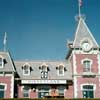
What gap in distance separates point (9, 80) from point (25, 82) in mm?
2241

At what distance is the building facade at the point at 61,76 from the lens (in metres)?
43.4

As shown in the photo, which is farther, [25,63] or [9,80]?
[25,63]

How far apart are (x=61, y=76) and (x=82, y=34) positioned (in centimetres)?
689

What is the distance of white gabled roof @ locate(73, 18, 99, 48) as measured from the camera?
4578cm

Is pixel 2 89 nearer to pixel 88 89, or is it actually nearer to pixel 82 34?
pixel 88 89

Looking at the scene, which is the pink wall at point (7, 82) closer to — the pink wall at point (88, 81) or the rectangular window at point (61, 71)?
the rectangular window at point (61, 71)

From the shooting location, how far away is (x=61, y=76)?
150 feet

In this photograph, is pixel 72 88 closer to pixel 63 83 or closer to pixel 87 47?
pixel 63 83

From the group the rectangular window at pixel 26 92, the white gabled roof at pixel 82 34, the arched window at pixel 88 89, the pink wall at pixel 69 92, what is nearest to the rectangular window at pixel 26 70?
the rectangular window at pixel 26 92

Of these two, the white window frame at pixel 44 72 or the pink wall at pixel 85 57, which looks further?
the white window frame at pixel 44 72

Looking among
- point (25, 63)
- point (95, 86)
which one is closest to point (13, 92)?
point (25, 63)

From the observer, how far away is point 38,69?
46.9 meters

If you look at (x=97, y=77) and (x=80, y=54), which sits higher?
(x=80, y=54)

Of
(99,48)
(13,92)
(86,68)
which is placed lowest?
(13,92)
